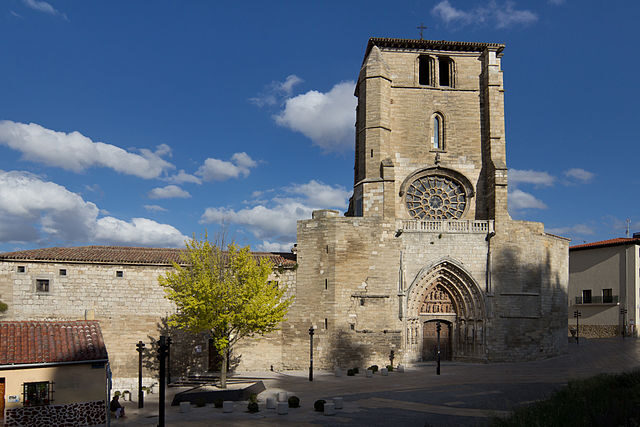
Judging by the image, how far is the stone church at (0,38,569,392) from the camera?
24969 mm

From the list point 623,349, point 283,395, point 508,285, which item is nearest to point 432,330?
point 508,285

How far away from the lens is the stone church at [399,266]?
2497cm

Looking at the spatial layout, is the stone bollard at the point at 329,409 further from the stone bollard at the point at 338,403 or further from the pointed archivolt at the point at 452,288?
the pointed archivolt at the point at 452,288

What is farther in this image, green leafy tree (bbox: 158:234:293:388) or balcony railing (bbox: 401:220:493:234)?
balcony railing (bbox: 401:220:493:234)

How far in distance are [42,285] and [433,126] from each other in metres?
22.5

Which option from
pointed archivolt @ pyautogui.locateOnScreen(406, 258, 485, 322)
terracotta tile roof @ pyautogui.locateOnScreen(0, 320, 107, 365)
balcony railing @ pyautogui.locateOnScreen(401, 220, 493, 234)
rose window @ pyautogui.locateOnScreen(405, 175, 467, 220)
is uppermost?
rose window @ pyautogui.locateOnScreen(405, 175, 467, 220)

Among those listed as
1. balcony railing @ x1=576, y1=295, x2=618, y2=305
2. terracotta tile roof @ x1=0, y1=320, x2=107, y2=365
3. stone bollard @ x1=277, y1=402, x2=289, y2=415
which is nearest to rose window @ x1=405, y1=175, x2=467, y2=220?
stone bollard @ x1=277, y1=402, x2=289, y2=415

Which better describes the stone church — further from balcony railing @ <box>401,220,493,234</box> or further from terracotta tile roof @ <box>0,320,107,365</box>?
terracotta tile roof @ <box>0,320,107,365</box>

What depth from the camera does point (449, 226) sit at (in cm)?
2770

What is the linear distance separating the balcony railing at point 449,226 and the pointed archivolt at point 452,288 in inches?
65.9

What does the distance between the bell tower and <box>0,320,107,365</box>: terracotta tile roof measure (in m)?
15.7

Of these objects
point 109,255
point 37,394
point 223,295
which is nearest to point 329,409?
point 223,295

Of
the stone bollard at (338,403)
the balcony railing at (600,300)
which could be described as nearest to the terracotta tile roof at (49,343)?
the stone bollard at (338,403)

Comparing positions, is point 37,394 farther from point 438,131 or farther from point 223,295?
point 438,131
